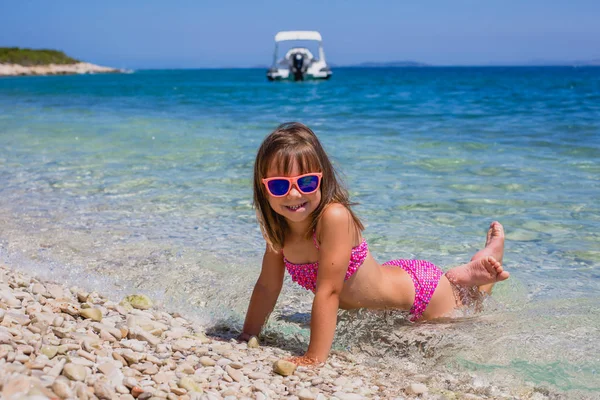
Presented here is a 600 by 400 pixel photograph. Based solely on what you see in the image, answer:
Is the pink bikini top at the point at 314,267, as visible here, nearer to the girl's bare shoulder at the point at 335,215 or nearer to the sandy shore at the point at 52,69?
the girl's bare shoulder at the point at 335,215

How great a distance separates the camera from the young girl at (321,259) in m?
2.64

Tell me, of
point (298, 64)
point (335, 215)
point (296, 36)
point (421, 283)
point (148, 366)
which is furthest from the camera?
point (298, 64)

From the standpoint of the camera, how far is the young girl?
8.66ft

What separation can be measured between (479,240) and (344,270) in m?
2.23

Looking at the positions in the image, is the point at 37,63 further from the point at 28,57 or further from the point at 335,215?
the point at 335,215

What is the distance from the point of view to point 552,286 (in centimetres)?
375

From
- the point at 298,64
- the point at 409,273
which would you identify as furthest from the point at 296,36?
the point at 409,273

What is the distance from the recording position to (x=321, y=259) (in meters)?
2.73

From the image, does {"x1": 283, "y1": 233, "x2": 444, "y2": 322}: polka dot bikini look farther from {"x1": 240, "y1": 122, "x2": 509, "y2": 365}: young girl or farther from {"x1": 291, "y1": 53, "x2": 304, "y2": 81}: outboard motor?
{"x1": 291, "y1": 53, "x2": 304, "y2": 81}: outboard motor

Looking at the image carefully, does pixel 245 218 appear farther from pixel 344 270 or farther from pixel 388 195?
pixel 344 270

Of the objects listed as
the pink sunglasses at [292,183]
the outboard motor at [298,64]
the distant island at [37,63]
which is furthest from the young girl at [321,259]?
the distant island at [37,63]

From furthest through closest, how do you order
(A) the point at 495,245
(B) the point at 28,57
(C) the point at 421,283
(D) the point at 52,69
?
(D) the point at 52,69 < (B) the point at 28,57 < (A) the point at 495,245 < (C) the point at 421,283

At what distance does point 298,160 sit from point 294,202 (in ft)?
0.57

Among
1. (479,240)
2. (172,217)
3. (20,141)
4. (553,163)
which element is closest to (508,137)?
(553,163)
